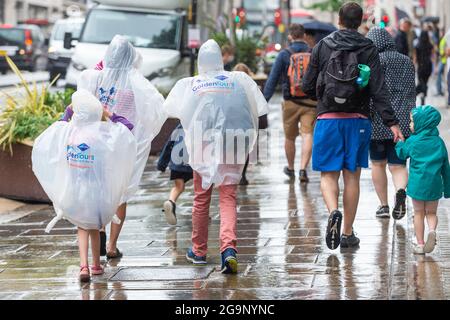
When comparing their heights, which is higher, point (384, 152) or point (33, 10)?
point (384, 152)

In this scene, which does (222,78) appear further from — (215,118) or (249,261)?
(249,261)

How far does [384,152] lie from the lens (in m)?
10.8

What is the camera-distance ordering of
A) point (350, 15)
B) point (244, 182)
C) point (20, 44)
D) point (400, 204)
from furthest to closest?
point (20, 44) < point (244, 182) < point (400, 204) < point (350, 15)

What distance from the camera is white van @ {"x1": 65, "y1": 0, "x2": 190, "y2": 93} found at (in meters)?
23.1

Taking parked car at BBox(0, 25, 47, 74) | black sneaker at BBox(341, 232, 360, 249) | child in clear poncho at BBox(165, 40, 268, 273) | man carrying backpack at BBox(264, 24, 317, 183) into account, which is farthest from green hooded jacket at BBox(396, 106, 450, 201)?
parked car at BBox(0, 25, 47, 74)

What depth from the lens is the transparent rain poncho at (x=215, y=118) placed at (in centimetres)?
864

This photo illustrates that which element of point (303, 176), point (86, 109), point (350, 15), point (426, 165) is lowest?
point (303, 176)

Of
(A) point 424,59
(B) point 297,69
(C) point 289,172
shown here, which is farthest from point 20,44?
(B) point 297,69

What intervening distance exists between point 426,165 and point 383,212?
2.16 m

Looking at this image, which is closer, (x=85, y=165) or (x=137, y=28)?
(x=85, y=165)

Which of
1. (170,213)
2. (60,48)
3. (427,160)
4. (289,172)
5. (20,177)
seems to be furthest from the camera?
(60,48)

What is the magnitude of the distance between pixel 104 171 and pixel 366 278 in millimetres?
1993

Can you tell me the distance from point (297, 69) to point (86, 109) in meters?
5.74

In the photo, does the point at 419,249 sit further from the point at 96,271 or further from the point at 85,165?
the point at 85,165
